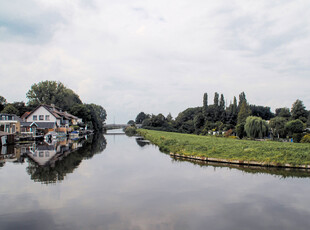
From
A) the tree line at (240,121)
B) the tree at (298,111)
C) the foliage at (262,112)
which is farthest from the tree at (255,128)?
the foliage at (262,112)

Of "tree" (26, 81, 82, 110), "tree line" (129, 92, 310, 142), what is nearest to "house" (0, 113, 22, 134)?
"tree" (26, 81, 82, 110)

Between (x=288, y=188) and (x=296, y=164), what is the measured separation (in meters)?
7.03

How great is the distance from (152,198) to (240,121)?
5936 cm

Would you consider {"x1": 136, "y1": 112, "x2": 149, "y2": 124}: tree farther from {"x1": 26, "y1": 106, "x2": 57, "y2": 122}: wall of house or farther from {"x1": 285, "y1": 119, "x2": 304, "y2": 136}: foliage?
{"x1": 285, "y1": 119, "x2": 304, "y2": 136}: foliage

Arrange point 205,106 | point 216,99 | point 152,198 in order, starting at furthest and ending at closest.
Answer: point 205,106 < point 216,99 < point 152,198

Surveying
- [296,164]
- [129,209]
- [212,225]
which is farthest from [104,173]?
[296,164]

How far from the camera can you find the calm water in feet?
34.2

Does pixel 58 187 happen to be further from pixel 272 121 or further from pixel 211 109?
pixel 211 109

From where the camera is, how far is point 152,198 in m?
13.5

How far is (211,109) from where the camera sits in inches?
3228

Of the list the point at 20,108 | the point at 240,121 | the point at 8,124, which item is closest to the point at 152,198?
the point at 8,124

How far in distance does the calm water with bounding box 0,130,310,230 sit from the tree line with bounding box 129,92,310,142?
27115 mm

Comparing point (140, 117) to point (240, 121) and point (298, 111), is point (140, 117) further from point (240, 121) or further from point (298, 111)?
point (298, 111)

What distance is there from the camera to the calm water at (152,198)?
411 inches
